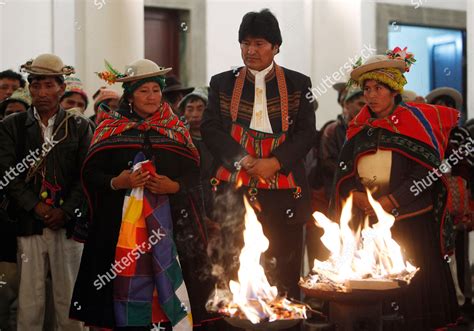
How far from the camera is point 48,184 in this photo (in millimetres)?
6352

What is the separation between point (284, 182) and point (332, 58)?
17.5ft

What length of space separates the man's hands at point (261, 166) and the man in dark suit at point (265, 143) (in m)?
0.01

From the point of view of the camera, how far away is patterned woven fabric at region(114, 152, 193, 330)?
18.6 ft

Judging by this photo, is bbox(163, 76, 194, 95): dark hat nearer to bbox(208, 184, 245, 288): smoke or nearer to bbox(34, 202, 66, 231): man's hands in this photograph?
bbox(34, 202, 66, 231): man's hands

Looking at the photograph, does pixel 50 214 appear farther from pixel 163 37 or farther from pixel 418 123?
pixel 163 37

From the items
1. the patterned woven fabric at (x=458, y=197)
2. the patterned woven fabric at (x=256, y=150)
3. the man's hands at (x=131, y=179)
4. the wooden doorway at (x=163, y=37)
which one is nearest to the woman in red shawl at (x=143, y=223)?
the man's hands at (x=131, y=179)

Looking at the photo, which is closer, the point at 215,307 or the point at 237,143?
the point at 215,307

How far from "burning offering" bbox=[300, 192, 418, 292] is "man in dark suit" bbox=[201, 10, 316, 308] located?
0.41 metres

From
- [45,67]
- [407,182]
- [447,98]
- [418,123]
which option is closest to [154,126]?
[45,67]

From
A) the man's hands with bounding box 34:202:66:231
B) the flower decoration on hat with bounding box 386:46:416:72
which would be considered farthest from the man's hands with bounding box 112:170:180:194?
the flower decoration on hat with bounding box 386:46:416:72

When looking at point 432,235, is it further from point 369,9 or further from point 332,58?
point 369,9

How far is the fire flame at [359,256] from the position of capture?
200 inches

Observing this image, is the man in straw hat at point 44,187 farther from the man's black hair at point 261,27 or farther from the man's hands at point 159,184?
the man's black hair at point 261,27

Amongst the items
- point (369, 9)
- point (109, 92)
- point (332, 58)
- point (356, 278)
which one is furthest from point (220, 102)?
point (369, 9)
